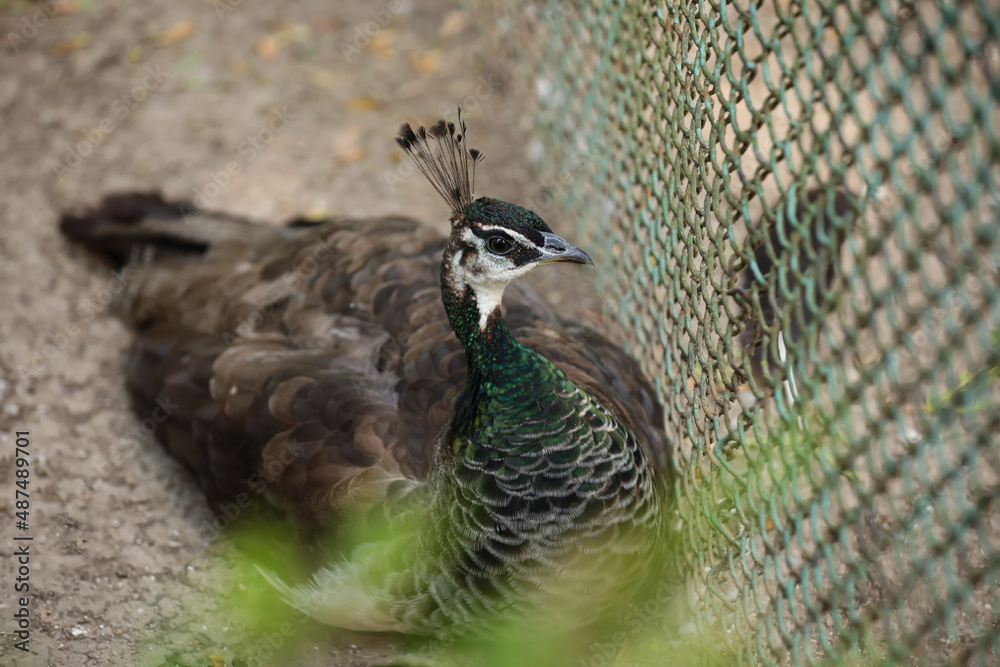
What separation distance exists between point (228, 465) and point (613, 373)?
133cm

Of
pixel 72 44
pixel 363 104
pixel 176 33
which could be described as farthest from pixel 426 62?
pixel 72 44

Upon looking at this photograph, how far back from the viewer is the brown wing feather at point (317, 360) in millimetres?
2783

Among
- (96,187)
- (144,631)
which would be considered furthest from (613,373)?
(96,187)

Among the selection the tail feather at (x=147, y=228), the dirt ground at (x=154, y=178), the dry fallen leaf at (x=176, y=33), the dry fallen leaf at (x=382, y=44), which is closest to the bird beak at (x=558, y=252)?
the dirt ground at (x=154, y=178)

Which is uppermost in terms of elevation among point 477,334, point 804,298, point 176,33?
point 804,298

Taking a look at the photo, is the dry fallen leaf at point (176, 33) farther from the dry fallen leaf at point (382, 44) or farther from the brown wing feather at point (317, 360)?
the brown wing feather at point (317, 360)

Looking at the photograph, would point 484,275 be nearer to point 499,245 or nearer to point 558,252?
point 499,245

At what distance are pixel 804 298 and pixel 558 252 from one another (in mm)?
988

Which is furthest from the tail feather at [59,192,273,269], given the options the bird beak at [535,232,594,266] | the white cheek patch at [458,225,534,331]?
the bird beak at [535,232,594,266]

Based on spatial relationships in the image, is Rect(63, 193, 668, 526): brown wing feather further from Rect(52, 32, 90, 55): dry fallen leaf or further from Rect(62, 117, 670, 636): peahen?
Rect(52, 32, 90, 55): dry fallen leaf

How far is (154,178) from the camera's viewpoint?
15.3 ft

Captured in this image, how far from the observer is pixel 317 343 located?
3.18 metres

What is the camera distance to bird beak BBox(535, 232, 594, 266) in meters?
2.50

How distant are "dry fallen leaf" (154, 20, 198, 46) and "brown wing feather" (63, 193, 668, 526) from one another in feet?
6.76
